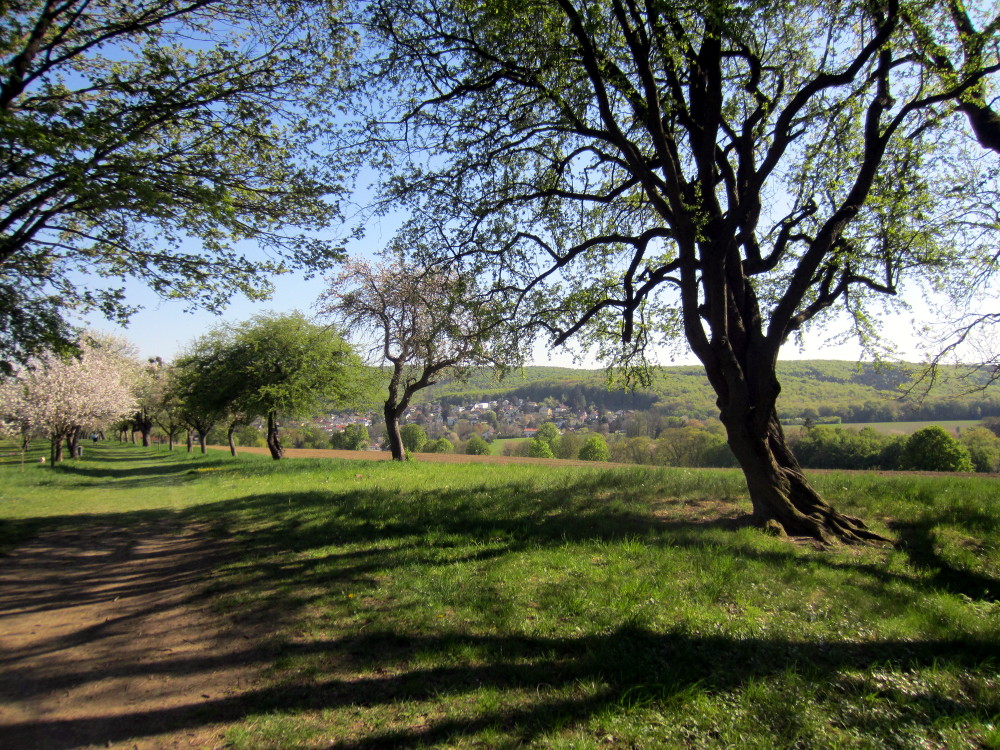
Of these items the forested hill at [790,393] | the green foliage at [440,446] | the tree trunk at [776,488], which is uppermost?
the forested hill at [790,393]

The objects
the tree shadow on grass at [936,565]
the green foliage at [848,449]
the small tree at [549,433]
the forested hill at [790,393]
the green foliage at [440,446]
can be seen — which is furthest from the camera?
the green foliage at [440,446]

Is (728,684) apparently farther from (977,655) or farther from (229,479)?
(229,479)

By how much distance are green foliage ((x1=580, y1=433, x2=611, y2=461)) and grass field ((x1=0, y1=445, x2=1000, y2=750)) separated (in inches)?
1220

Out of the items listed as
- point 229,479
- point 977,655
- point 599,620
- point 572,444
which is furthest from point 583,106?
point 572,444

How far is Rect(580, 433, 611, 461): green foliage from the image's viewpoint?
132ft

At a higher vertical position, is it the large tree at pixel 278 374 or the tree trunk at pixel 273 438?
the large tree at pixel 278 374

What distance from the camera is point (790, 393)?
39000 millimetres

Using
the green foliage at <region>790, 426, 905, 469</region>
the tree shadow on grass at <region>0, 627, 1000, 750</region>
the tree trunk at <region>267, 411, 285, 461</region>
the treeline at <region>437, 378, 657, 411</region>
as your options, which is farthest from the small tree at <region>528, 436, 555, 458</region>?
the tree shadow on grass at <region>0, 627, 1000, 750</region>

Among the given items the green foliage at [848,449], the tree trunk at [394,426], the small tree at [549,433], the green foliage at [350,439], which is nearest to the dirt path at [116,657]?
the tree trunk at [394,426]

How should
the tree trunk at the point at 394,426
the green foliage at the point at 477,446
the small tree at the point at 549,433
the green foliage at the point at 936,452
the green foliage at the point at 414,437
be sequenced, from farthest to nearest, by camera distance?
the green foliage at the point at 414,437, the green foliage at the point at 477,446, the small tree at the point at 549,433, the tree trunk at the point at 394,426, the green foliage at the point at 936,452

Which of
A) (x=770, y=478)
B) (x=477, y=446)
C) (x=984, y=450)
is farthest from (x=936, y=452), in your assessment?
(x=477, y=446)

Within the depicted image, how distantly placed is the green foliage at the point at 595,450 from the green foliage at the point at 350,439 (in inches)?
1207

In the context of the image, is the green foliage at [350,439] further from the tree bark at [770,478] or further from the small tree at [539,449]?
the tree bark at [770,478]

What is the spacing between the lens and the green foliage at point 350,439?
61969 mm
